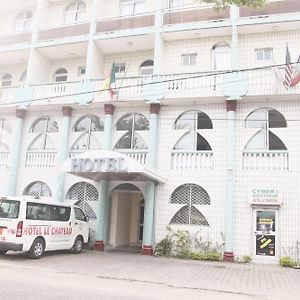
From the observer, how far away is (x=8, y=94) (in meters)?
21.5

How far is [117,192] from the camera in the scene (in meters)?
19.6

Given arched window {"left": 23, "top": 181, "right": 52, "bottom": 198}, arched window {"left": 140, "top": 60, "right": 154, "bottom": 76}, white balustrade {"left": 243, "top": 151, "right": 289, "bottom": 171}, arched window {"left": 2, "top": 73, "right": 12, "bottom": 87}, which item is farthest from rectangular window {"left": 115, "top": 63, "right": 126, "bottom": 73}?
white balustrade {"left": 243, "top": 151, "right": 289, "bottom": 171}

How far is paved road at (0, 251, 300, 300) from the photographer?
8944 mm

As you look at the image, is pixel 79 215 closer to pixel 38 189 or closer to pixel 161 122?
pixel 38 189

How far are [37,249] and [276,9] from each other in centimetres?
1431

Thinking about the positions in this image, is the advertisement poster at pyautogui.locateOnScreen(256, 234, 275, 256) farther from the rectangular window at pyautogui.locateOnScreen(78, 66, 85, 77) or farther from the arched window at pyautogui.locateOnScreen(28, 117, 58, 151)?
the rectangular window at pyautogui.locateOnScreen(78, 66, 85, 77)

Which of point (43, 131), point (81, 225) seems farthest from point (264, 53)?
point (43, 131)

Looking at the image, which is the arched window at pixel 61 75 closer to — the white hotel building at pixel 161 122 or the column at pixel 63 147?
the white hotel building at pixel 161 122

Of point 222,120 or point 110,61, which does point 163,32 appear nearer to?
point 110,61

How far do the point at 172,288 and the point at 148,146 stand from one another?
9.00 metres

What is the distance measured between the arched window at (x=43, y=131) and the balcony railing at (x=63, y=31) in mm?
4496

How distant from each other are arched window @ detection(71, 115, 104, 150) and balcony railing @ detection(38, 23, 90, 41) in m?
4.66

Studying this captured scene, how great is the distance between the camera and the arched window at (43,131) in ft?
67.7

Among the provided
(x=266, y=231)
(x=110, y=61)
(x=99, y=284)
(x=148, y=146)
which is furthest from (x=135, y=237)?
(x=99, y=284)
